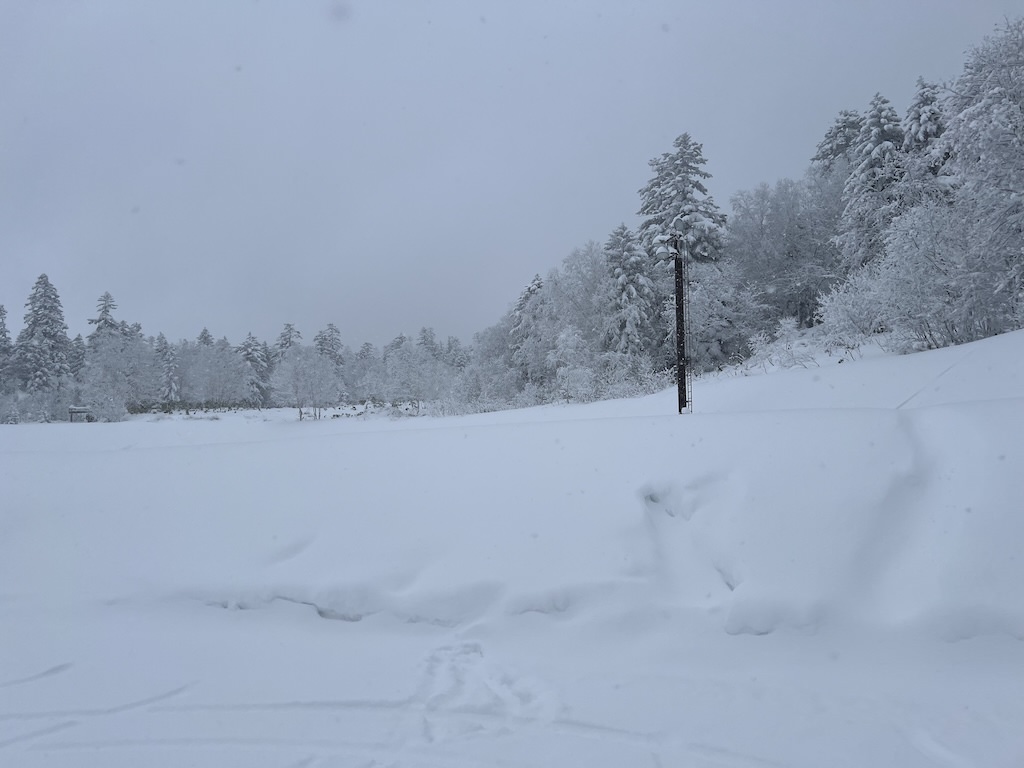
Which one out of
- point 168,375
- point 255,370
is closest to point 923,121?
point 255,370

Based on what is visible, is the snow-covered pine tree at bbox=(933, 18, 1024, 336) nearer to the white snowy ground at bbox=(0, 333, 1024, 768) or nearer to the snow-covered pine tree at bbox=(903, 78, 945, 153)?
the white snowy ground at bbox=(0, 333, 1024, 768)

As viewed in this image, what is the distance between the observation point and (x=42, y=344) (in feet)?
130

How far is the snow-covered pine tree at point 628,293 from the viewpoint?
83.7 feet

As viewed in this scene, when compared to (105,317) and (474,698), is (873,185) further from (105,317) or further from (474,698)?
(105,317)

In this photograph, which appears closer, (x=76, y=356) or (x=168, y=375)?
(x=76, y=356)

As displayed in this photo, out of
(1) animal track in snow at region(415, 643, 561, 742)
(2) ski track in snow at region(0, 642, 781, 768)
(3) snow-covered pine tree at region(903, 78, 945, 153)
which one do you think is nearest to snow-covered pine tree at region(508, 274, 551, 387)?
(3) snow-covered pine tree at region(903, 78, 945, 153)

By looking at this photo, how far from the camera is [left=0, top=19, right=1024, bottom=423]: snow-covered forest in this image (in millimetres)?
12555

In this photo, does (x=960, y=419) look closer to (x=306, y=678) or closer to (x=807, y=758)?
(x=807, y=758)

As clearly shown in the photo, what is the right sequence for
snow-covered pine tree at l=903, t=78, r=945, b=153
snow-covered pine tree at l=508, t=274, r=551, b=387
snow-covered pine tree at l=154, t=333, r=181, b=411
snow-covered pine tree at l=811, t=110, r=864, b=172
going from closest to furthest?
snow-covered pine tree at l=903, t=78, r=945, b=153 → snow-covered pine tree at l=508, t=274, r=551, b=387 → snow-covered pine tree at l=811, t=110, r=864, b=172 → snow-covered pine tree at l=154, t=333, r=181, b=411

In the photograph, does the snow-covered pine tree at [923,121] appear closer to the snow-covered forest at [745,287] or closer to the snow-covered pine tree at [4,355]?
the snow-covered forest at [745,287]

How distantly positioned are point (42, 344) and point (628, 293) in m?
43.9

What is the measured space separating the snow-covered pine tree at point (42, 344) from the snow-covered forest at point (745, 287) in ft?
0.36

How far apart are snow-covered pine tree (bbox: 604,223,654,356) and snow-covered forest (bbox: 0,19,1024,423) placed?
91 millimetres

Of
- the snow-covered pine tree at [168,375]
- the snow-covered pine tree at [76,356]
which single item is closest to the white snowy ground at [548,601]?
the snow-covered pine tree at [168,375]
